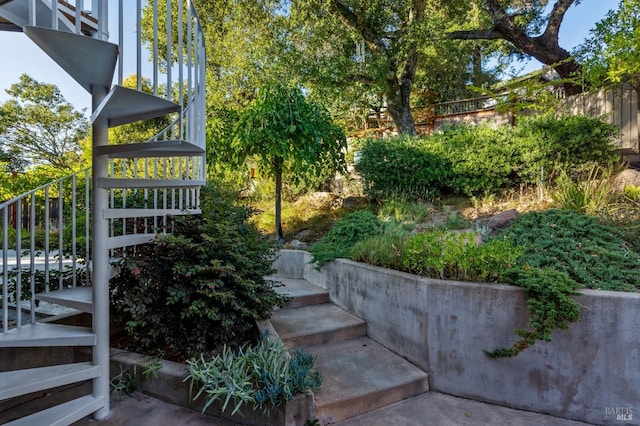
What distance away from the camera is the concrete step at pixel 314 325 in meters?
2.70

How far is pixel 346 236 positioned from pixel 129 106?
2578mm

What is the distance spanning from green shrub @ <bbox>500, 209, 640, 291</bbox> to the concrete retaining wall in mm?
290

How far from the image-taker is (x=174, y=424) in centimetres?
191

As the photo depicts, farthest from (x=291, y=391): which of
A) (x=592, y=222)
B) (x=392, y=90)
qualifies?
(x=392, y=90)

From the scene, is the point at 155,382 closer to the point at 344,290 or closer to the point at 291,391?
the point at 291,391

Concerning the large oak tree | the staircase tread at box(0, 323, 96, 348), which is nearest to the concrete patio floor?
the staircase tread at box(0, 323, 96, 348)

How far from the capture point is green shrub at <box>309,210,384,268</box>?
361 cm

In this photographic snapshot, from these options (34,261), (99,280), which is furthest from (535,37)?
(34,261)

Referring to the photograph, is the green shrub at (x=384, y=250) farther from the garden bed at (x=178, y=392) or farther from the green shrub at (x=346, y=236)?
the garden bed at (x=178, y=392)

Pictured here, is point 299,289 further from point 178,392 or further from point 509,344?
point 509,344

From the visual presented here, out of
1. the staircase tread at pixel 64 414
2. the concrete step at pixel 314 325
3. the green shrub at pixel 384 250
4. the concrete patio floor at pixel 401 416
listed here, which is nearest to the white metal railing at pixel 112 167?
the staircase tread at pixel 64 414

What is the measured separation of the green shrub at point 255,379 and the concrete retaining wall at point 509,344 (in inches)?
35.4

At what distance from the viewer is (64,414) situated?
1803mm

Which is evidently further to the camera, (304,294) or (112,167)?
(304,294)
